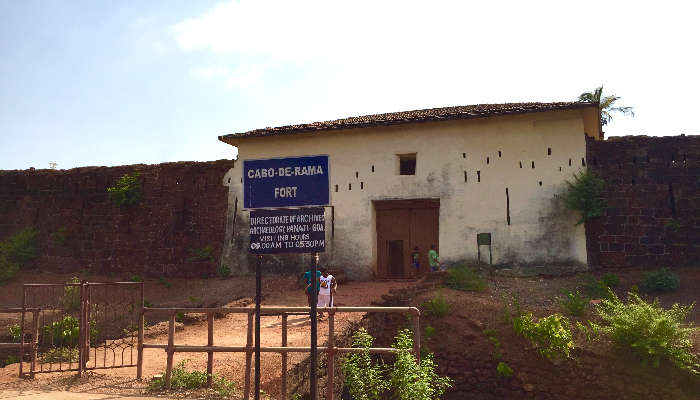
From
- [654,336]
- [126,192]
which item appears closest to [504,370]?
[654,336]

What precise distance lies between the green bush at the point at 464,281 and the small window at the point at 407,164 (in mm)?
4204

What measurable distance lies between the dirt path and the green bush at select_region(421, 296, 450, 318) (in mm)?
1511

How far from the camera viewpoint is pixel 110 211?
62.6ft

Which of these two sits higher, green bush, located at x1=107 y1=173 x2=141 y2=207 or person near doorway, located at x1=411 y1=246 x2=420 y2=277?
green bush, located at x1=107 y1=173 x2=141 y2=207

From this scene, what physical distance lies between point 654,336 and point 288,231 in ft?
24.7

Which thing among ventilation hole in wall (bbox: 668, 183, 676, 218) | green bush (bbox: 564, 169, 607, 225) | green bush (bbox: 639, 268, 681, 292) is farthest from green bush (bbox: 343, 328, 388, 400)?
ventilation hole in wall (bbox: 668, 183, 676, 218)

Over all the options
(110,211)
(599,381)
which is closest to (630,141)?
(599,381)

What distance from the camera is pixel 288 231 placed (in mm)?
5914

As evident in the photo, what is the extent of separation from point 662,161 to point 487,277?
5877 millimetres

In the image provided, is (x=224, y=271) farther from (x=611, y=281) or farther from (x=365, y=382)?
(x=611, y=281)

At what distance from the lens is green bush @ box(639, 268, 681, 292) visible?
1287 centimetres

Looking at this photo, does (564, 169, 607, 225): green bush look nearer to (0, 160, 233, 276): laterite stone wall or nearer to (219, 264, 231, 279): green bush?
(219, 264, 231, 279): green bush

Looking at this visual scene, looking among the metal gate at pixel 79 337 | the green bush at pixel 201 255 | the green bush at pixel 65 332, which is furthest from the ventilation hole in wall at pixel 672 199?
the green bush at pixel 65 332

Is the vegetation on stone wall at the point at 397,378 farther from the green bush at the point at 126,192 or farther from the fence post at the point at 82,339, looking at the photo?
the green bush at the point at 126,192
